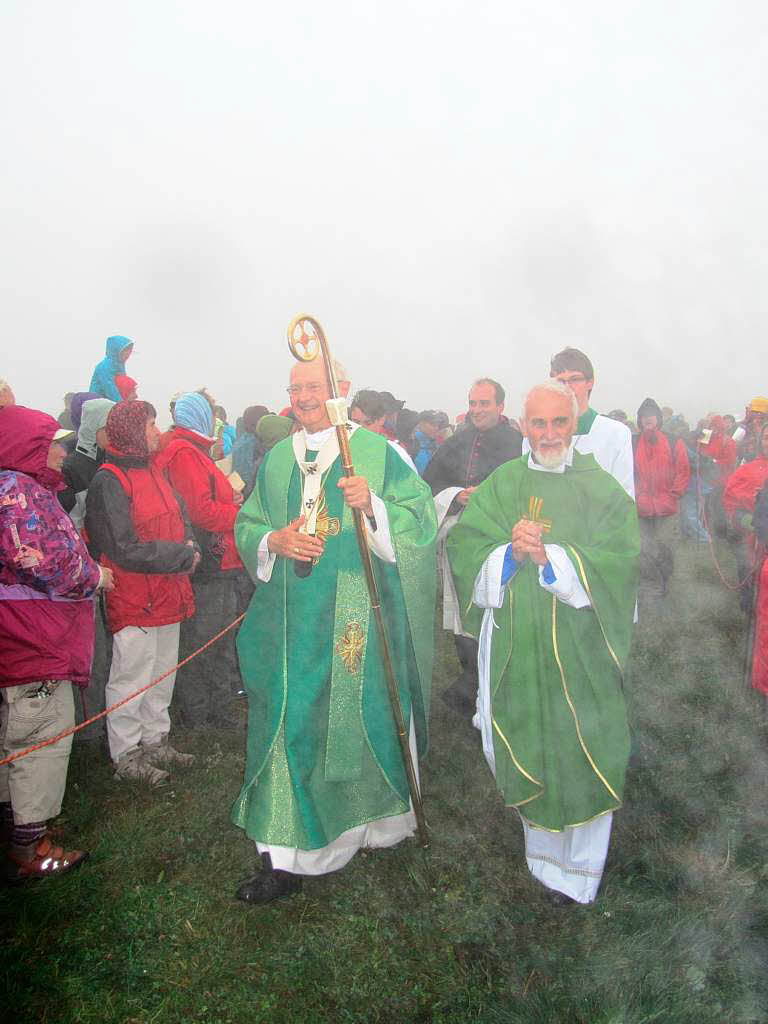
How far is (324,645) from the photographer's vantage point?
3061 millimetres

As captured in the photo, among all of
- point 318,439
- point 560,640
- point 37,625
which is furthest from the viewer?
point 318,439

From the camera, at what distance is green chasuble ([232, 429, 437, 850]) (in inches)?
117

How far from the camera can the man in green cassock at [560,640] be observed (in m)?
2.82

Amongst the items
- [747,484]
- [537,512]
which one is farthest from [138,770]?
[747,484]

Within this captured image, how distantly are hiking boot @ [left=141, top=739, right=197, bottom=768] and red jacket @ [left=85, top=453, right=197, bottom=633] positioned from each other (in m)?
0.70

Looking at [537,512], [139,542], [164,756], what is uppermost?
[537,512]

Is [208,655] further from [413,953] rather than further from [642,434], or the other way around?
[642,434]

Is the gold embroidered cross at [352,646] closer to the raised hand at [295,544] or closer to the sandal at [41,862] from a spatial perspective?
the raised hand at [295,544]

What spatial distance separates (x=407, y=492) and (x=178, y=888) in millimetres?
1888

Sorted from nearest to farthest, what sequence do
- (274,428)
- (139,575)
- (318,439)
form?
(318,439) → (139,575) → (274,428)

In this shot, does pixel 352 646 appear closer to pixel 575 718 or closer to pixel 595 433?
pixel 575 718

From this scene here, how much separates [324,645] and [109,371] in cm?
343

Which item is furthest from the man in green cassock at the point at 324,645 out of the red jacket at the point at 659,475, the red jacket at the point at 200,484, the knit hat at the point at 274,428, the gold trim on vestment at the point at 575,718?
the red jacket at the point at 659,475

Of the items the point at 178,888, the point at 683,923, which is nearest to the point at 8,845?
the point at 178,888
